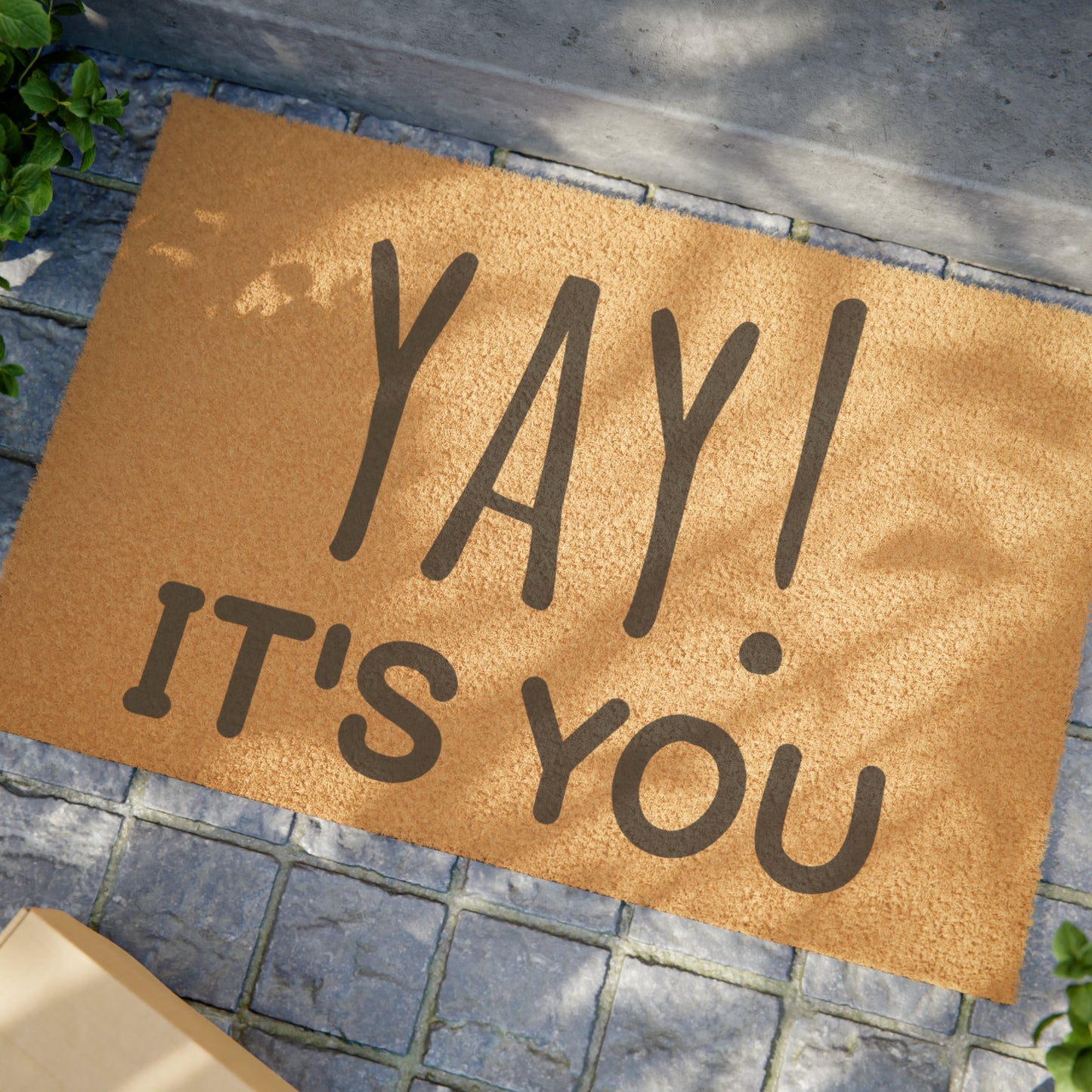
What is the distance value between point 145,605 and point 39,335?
2.06ft

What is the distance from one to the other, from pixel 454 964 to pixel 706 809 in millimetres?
580

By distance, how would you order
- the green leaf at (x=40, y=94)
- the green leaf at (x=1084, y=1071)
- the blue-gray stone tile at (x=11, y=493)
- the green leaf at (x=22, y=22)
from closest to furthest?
the green leaf at (x=1084, y=1071), the green leaf at (x=22, y=22), the green leaf at (x=40, y=94), the blue-gray stone tile at (x=11, y=493)

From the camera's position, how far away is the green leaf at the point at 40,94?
142cm

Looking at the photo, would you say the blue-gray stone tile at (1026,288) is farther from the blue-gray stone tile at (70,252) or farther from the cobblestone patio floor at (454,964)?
the blue-gray stone tile at (70,252)

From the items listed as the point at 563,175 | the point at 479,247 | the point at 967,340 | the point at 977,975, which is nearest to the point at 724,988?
the point at 977,975

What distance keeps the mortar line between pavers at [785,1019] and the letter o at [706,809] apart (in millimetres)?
294

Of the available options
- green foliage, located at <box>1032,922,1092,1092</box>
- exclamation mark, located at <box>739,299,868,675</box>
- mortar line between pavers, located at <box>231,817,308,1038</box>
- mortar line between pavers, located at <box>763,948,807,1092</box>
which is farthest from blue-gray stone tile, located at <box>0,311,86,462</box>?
green foliage, located at <box>1032,922,1092,1092</box>

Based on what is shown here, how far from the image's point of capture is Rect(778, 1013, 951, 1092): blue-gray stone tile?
1.59 metres

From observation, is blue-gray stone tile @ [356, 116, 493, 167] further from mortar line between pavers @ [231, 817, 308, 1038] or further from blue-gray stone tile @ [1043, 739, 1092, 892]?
blue-gray stone tile @ [1043, 739, 1092, 892]

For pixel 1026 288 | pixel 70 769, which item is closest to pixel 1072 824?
pixel 1026 288

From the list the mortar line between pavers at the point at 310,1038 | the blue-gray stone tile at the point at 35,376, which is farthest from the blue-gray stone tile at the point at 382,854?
the blue-gray stone tile at the point at 35,376

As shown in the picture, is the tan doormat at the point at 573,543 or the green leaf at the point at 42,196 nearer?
the green leaf at the point at 42,196

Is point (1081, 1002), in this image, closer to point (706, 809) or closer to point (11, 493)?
point (706, 809)

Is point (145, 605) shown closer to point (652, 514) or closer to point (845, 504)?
point (652, 514)
